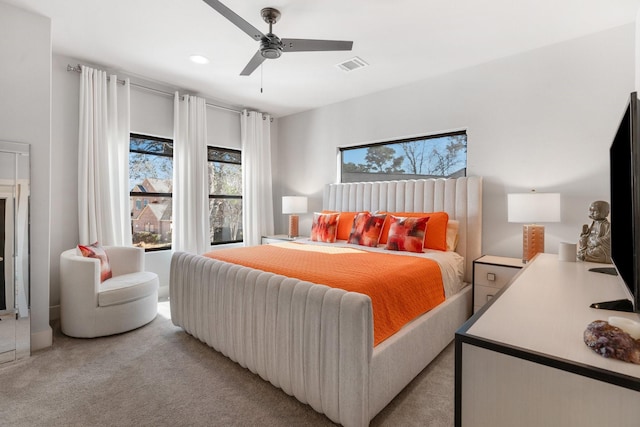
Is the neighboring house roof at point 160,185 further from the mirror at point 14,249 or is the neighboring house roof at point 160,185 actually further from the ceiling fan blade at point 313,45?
the ceiling fan blade at point 313,45

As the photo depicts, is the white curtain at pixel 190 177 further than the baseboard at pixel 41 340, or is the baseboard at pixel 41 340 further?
the white curtain at pixel 190 177

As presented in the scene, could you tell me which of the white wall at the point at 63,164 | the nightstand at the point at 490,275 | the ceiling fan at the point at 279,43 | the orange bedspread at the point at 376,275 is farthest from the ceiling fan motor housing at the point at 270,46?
the nightstand at the point at 490,275

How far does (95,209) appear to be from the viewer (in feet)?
10.7

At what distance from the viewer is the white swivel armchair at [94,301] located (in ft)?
8.59

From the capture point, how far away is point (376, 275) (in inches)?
Answer: 74.8

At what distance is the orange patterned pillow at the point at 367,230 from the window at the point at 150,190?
2.53 m

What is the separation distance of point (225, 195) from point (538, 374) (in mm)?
4456

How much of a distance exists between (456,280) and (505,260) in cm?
57

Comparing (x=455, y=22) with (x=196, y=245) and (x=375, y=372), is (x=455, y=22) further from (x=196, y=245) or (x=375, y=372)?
(x=196, y=245)

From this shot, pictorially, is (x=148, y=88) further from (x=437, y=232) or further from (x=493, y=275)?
(x=493, y=275)

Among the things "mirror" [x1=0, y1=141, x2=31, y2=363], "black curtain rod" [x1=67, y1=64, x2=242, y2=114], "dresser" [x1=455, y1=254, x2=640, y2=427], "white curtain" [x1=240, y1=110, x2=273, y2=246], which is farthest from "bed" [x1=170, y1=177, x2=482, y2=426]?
"black curtain rod" [x1=67, y1=64, x2=242, y2=114]

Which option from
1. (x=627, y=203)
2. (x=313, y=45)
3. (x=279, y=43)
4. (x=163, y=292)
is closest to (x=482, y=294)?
(x=627, y=203)

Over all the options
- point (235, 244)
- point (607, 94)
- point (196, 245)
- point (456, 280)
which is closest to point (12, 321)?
point (196, 245)

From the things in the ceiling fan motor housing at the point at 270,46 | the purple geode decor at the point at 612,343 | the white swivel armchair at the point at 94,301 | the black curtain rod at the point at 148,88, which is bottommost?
the white swivel armchair at the point at 94,301
